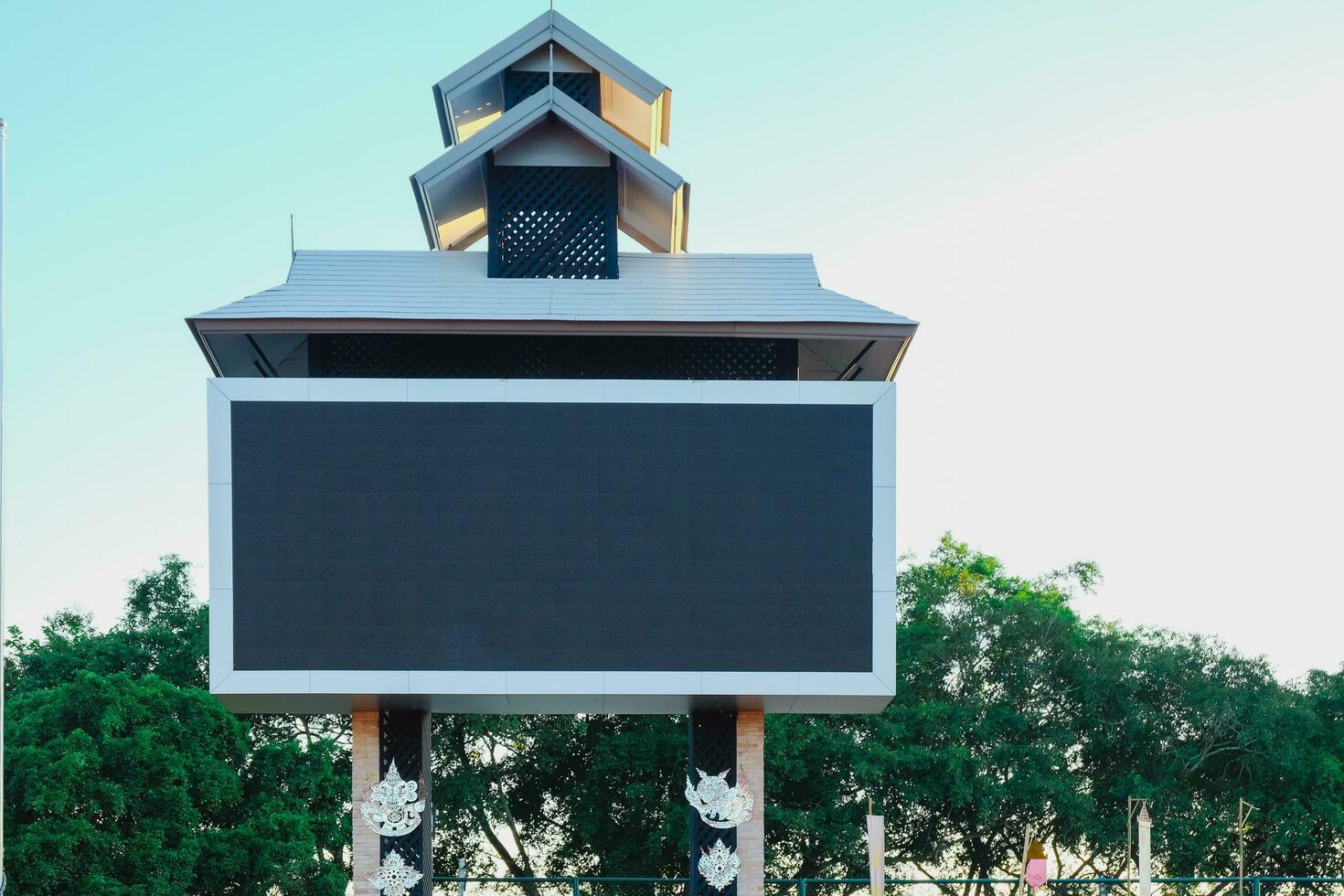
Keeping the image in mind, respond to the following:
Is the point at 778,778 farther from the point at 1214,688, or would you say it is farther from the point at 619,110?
the point at 619,110

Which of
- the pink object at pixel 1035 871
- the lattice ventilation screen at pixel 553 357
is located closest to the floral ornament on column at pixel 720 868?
the pink object at pixel 1035 871

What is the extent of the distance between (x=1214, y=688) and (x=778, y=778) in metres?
7.95

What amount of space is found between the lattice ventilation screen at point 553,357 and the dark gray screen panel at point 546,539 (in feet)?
3.61

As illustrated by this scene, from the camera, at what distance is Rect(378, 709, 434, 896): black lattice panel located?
17.0 meters

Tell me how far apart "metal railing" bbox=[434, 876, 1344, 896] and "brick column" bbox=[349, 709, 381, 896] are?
8704mm

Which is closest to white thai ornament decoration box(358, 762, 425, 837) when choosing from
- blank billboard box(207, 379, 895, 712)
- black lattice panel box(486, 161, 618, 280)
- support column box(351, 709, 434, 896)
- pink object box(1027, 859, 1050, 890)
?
support column box(351, 709, 434, 896)

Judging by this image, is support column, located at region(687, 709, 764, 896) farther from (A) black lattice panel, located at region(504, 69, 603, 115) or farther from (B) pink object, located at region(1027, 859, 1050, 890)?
(A) black lattice panel, located at region(504, 69, 603, 115)

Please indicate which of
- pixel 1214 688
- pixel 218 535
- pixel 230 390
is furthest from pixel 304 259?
pixel 1214 688

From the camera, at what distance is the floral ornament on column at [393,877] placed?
16.6m

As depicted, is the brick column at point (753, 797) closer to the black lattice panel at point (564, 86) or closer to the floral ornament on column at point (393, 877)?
the floral ornament on column at point (393, 877)

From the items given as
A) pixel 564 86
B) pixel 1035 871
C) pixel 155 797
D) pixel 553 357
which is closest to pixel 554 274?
pixel 553 357

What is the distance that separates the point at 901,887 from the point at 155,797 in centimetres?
1273

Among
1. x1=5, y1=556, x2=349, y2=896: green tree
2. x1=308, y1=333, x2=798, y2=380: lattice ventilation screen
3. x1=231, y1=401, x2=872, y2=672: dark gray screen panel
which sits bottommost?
x1=5, y1=556, x2=349, y2=896: green tree

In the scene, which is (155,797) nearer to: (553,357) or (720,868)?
(720,868)
